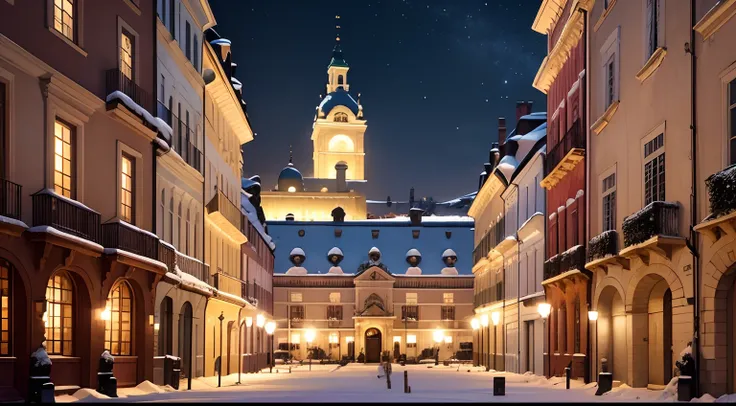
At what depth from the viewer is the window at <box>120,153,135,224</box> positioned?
2948 cm

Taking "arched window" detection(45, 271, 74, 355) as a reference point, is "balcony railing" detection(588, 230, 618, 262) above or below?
above

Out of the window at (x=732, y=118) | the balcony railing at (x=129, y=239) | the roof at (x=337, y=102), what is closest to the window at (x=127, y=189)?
the balcony railing at (x=129, y=239)

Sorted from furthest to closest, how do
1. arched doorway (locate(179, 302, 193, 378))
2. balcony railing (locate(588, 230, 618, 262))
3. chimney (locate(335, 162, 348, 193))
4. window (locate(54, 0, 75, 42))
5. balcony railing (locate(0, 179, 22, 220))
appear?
1. chimney (locate(335, 162, 348, 193))
2. arched doorway (locate(179, 302, 193, 378))
3. balcony railing (locate(588, 230, 618, 262))
4. window (locate(54, 0, 75, 42))
5. balcony railing (locate(0, 179, 22, 220))

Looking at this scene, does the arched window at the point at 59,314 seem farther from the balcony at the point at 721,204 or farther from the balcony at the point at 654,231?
the balcony at the point at 721,204

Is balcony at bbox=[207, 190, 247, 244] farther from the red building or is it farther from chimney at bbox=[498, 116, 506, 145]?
chimney at bbox=[498, 116, 506, 145]

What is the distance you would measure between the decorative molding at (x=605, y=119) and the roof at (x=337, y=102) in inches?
5764

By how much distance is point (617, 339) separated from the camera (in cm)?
3262

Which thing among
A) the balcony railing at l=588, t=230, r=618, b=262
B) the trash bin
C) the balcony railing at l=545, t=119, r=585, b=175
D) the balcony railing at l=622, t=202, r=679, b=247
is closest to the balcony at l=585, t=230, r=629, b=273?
the balcony railing at l=588, t=230, r=618, b=262

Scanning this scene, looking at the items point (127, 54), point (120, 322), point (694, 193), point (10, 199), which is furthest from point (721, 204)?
point (127, 54)

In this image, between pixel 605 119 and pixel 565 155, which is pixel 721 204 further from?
pixel 565 155

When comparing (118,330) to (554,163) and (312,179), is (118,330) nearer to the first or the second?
(554,163)

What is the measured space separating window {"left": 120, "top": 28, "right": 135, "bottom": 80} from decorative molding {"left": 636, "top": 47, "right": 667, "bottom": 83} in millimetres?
13732

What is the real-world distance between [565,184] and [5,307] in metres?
23.5

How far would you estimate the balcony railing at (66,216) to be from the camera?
75.2 ft
